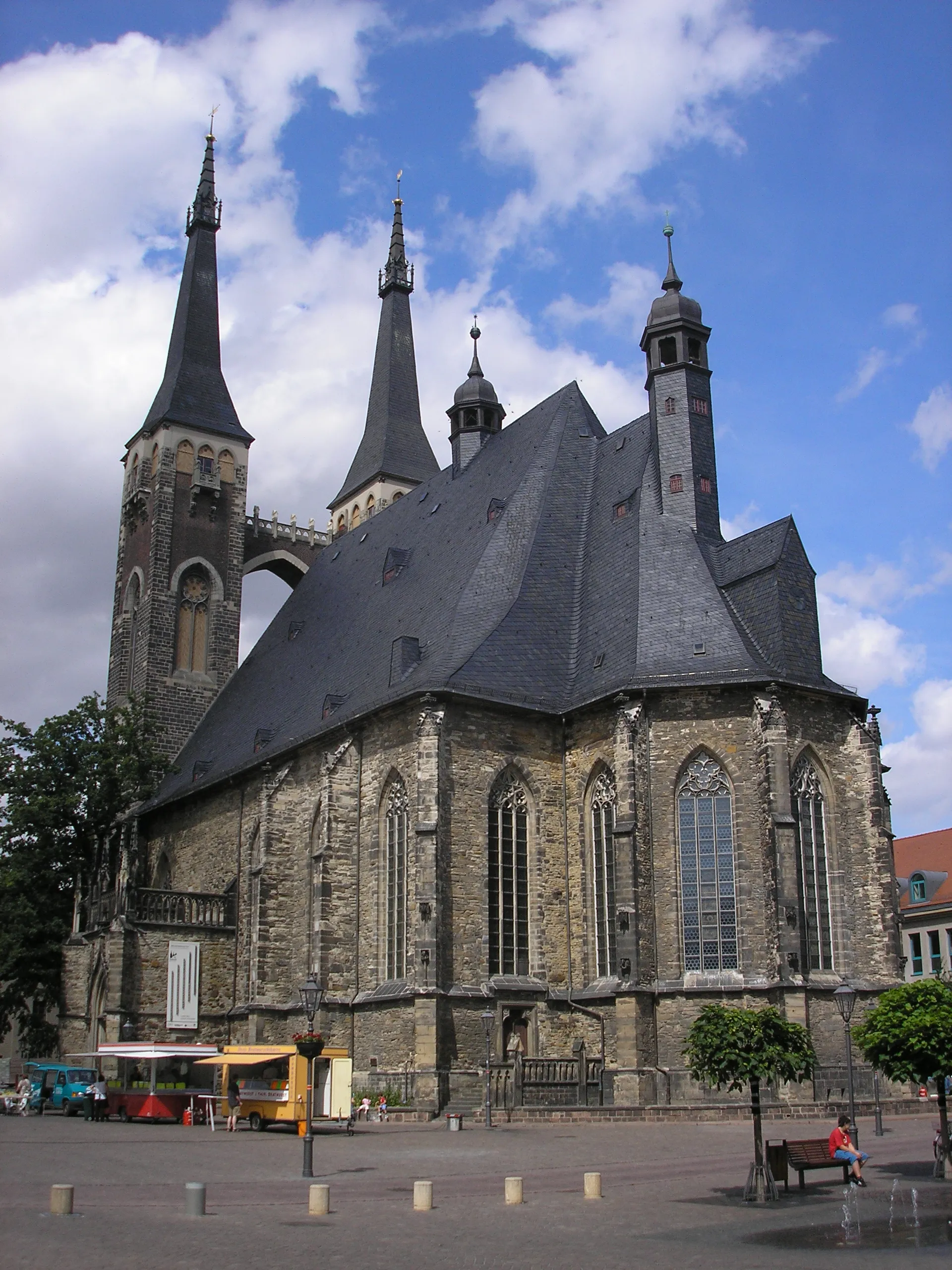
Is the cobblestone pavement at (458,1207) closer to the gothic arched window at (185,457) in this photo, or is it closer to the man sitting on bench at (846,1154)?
the man sitting on bench at (846,1154)

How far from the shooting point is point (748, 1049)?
14.9 meters

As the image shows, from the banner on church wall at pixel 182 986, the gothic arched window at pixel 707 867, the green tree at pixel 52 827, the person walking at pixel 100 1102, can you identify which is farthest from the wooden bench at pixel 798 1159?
the green tree at pixel 52 827

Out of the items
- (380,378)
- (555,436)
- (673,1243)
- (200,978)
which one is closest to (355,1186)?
(673,1243)

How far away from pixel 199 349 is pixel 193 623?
11.6 meters

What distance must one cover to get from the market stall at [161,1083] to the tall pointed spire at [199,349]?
1042 inches

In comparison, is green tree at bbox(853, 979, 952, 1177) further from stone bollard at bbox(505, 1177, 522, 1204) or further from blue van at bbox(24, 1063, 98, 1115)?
blue van at bbox(24, 1063, 98, 1115)

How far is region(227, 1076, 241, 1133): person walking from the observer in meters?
25.9

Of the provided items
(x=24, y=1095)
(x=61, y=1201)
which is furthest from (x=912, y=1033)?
(x=24, y=1095)

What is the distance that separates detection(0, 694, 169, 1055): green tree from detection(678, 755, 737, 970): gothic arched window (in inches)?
775

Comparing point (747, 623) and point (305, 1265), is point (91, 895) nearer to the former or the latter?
point (747, 623)

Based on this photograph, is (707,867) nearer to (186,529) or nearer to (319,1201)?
(319,1201)

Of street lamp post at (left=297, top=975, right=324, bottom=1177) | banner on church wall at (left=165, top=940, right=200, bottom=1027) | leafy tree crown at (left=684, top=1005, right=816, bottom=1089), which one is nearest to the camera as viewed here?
leafy tree crown at (left=684, top=1005, right=816, bottom=1089)

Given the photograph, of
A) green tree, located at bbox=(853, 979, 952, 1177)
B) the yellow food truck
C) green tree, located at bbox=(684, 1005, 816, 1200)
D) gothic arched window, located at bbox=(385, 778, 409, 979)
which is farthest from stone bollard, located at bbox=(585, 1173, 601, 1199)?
gothic arched window, located at bbox=(385, 778, 409, 979)

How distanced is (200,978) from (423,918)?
429 inches
